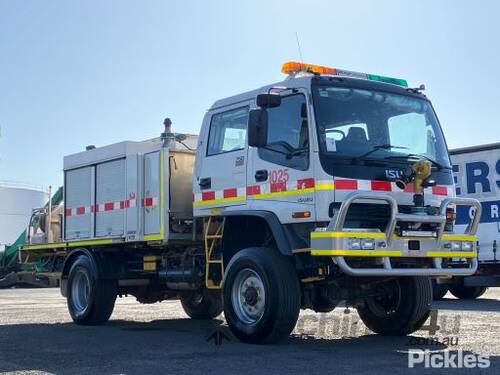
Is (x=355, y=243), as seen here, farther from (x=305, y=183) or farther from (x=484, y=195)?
(x=484, y=195)

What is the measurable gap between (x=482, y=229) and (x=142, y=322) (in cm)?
855

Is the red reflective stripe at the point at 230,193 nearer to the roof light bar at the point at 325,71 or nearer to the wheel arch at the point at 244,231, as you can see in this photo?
the wheel arch at the point at 244,231

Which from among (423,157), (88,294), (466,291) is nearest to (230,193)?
(423,157)

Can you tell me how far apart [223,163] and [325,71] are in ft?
5.89

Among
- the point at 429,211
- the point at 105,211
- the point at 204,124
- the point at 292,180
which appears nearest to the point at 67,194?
the point at 105,211

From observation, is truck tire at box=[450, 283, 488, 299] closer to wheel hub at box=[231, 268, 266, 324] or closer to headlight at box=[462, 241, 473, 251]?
headlight at box=[462, 241, 473, 251]

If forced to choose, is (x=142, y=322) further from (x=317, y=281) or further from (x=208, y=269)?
(x=317, y=281)

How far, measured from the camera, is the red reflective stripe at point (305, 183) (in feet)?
28.5

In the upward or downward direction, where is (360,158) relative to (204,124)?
downward

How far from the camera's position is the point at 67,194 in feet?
44.6

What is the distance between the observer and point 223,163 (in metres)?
10.0

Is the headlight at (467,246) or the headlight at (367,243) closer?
the headlight at (367,243)

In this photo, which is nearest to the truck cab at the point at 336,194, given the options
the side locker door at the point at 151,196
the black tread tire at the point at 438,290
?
the side locker door at the point at 151,196

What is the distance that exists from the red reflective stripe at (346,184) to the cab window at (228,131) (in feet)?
5.52
